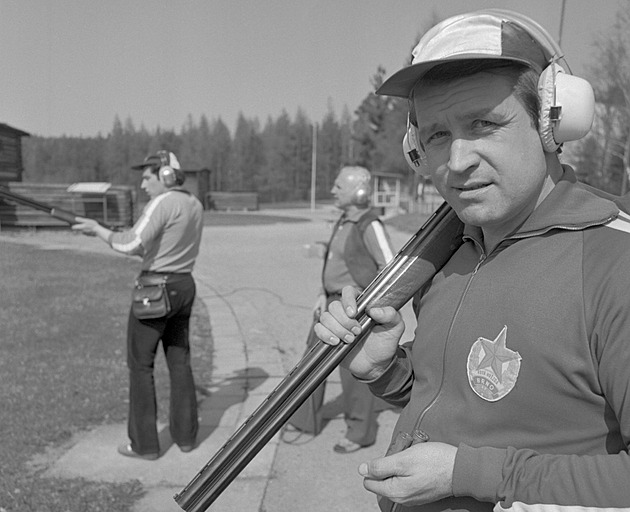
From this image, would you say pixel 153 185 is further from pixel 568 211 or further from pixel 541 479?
pixel 541 479

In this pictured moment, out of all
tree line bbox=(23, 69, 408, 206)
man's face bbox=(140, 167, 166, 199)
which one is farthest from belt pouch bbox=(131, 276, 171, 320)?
tree line bbox=(23, 69, 408, 206)

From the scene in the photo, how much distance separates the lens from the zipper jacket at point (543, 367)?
3.64ft

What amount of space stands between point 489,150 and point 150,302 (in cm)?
321

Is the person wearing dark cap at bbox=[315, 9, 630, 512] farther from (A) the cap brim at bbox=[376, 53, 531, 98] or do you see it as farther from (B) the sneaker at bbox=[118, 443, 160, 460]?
(B) the sneaker at bbox=[118, 443, 160, 460]

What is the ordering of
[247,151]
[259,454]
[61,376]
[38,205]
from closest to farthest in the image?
[38,205], [259,454], [61,376], [247,151]

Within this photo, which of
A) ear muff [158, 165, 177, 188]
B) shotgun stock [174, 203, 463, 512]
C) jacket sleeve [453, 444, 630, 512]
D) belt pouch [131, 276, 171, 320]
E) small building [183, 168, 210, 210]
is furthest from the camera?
small building [183, 168, 210, 210]

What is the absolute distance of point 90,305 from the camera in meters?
9.55

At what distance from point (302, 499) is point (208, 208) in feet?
156

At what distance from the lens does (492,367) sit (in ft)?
4.19

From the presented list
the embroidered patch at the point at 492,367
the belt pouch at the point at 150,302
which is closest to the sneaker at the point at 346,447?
the belt pouch at the point at 150,302

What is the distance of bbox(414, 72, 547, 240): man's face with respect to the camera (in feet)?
4.14

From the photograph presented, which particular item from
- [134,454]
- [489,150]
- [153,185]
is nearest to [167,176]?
[153,185]

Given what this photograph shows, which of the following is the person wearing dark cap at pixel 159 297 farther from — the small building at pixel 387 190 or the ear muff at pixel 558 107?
the small building at pixel 387 190

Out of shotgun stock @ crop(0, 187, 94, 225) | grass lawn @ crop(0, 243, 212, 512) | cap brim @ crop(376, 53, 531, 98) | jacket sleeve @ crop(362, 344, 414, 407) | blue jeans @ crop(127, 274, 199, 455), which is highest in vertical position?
cap brim @ crop(376, 53, 531, 98)
